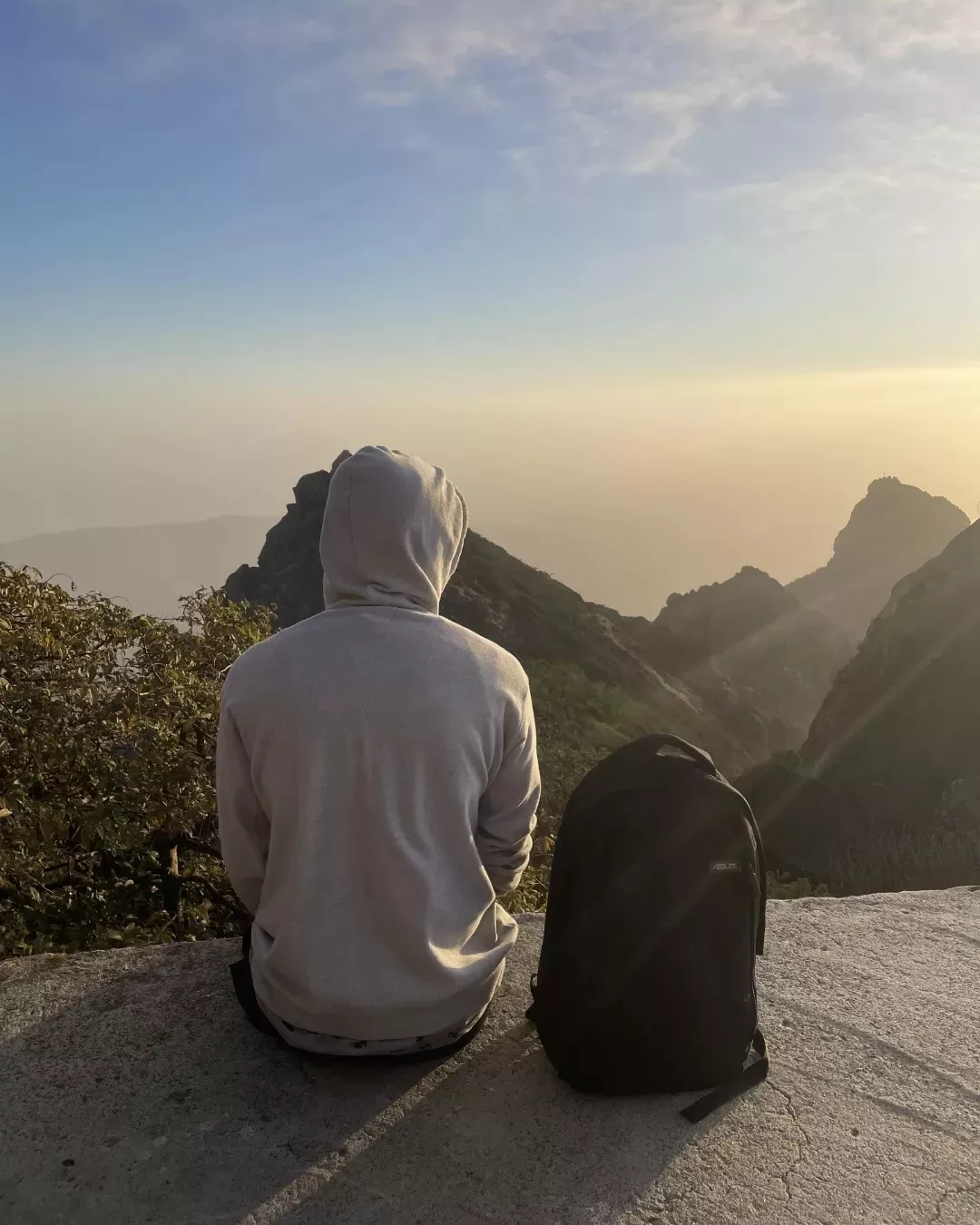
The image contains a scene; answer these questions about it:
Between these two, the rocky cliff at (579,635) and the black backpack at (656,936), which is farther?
the rocky cliff at (579,635)

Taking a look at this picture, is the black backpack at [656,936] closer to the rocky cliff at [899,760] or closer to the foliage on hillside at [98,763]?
the foliage on hillside at [98,763]

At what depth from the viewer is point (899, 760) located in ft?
118

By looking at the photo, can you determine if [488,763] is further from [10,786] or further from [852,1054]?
[10,786]

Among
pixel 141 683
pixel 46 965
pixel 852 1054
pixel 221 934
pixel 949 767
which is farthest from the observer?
pixel 949 767

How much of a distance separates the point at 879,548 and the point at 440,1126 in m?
131

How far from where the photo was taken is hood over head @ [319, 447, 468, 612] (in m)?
2.58

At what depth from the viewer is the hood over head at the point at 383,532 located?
2.58 m

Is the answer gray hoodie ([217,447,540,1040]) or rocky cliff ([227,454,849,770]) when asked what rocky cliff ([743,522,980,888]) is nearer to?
rocky cliff ([227,454,849,770])

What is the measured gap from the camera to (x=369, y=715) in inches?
98.6

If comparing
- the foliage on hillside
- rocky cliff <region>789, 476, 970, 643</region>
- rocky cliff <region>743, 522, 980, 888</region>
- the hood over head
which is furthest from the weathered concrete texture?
rocky cliff <region>789, 476, 970, 643</region>

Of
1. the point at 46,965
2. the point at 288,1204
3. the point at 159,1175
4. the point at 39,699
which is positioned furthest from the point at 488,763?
the point at 39,699

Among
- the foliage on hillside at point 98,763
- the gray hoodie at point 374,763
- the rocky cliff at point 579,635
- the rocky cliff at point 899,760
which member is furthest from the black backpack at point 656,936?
the rocky cliff at point 579,635

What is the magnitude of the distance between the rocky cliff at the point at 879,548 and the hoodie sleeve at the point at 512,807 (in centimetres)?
11975

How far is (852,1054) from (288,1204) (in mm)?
2009
